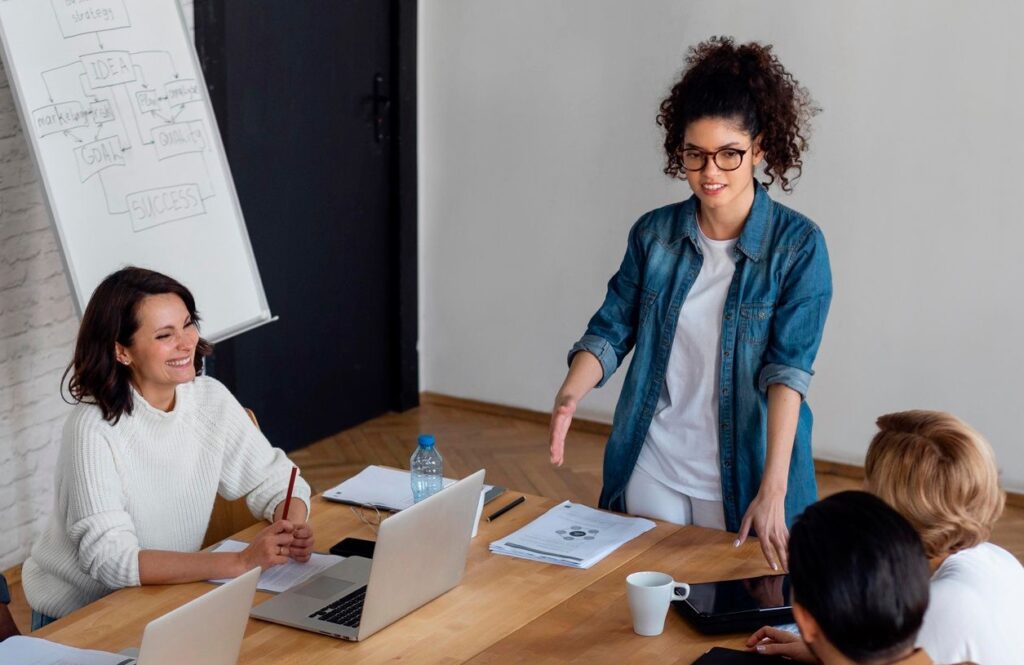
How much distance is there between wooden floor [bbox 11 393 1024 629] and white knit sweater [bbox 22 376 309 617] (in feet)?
6.51

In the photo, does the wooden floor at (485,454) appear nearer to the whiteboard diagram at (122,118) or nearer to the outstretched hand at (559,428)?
the whiteboard diagram at (122,118)

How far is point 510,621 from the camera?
7.06ft

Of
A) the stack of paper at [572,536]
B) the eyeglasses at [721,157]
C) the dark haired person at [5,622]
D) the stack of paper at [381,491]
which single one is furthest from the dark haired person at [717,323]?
the dark haired person at [5,622]

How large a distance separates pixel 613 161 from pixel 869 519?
372 centimetres

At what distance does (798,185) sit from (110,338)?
2.98 m

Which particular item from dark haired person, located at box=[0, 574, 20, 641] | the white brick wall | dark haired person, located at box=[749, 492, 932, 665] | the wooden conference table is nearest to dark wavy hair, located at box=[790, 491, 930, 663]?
dark haired person, located at box=[749, 492, 932, 665]

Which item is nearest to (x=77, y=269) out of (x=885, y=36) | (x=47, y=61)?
(x=47, y=61)

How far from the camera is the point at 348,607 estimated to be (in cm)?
217

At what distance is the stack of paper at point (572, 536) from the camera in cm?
241

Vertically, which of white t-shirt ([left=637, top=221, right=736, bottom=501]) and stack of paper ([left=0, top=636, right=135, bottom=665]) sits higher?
white t-shirt ([left=637, top=221, right=736, bottom=501])

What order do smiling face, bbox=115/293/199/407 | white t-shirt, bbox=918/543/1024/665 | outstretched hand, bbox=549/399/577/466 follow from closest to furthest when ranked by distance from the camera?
white t-shirt, bbox=918/543/1024/665 < outstretched hand, bbox=549/399/577/466 < smiling face, bbox=115/293/199/407

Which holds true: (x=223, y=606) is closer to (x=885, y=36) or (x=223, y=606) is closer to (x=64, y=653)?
(x=64, y=653)

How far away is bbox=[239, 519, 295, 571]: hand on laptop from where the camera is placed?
2.31 metres

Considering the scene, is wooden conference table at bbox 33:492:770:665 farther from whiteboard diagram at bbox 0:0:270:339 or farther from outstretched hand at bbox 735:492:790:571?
whiteboard diagram at bbox 0:0:270:339
